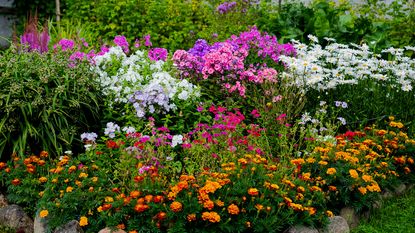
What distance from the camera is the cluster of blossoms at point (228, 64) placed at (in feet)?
20.3

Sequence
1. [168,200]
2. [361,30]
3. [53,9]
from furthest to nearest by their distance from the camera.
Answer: [53,9], [361,30], [168,200]

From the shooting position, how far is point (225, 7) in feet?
29.9

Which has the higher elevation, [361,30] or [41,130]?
[361,30]

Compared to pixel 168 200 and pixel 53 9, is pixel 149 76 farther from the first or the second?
pixel 53 9

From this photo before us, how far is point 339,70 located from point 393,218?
219cm

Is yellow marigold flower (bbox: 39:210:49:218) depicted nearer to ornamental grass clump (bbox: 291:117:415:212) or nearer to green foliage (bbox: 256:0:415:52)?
ornamental grass clump (bbox: 291:117:415:212)

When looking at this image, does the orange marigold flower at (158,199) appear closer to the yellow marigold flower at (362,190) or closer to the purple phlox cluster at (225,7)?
the yellow marigold flower at (362,190)

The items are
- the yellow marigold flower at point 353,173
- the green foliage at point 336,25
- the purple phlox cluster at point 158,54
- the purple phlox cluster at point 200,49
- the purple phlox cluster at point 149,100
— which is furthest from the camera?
the green foliage at point 336,25

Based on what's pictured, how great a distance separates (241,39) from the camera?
22.7 feet

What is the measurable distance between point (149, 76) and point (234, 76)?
909 mm

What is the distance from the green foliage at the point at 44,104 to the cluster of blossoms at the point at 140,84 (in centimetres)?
23

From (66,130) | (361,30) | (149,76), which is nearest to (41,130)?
(66,130)

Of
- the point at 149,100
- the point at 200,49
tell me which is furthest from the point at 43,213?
the point at 200,49

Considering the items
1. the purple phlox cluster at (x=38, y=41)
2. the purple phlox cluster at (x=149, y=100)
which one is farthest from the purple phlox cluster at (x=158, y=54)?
the purple phlox cluster at (x=149, y=100)
